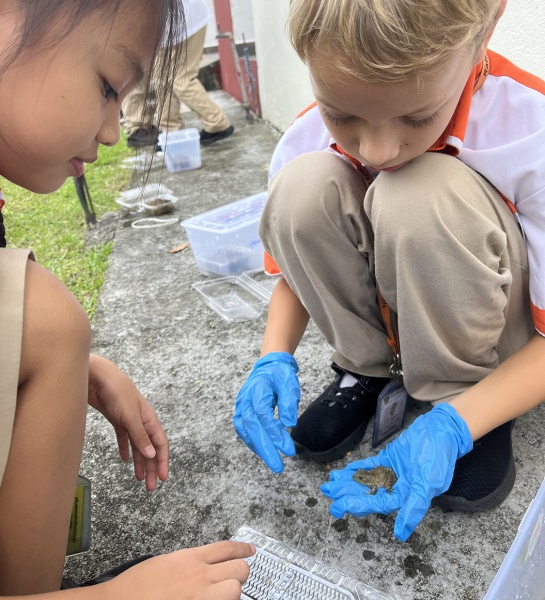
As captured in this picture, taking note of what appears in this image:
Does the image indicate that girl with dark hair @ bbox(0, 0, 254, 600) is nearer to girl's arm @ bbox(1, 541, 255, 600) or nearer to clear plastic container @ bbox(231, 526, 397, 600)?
girl's arm @ bbox(1, 541, 255, 600)

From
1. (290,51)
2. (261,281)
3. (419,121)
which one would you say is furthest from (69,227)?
(419,121)

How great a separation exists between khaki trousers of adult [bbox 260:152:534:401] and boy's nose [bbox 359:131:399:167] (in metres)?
0.09

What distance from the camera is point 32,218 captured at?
3.09 meters

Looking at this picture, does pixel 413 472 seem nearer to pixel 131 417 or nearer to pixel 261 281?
pixel 131 417

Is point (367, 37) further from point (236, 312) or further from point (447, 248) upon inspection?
point (236, 312)

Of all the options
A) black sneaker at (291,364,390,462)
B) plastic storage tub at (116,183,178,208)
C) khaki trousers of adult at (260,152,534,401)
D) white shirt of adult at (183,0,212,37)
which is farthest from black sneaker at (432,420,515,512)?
white shirt of adult at (183,0,212,37)

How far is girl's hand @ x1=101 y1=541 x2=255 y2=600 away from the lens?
68 cm

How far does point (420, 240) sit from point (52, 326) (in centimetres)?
56

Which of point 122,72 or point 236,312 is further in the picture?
point 236,312

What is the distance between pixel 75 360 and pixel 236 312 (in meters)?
1.01

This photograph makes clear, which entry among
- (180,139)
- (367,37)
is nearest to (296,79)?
(180,139)

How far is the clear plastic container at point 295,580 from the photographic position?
87 centimetres

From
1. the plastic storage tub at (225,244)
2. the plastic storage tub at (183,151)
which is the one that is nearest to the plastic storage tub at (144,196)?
the plastic storage tub at (183,151)

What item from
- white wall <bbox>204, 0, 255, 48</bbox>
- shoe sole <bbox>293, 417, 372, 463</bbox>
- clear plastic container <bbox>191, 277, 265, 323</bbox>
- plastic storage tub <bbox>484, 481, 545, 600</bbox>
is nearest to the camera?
plastic storage tub <bbox>484, 481, 545, 600</bbox>
